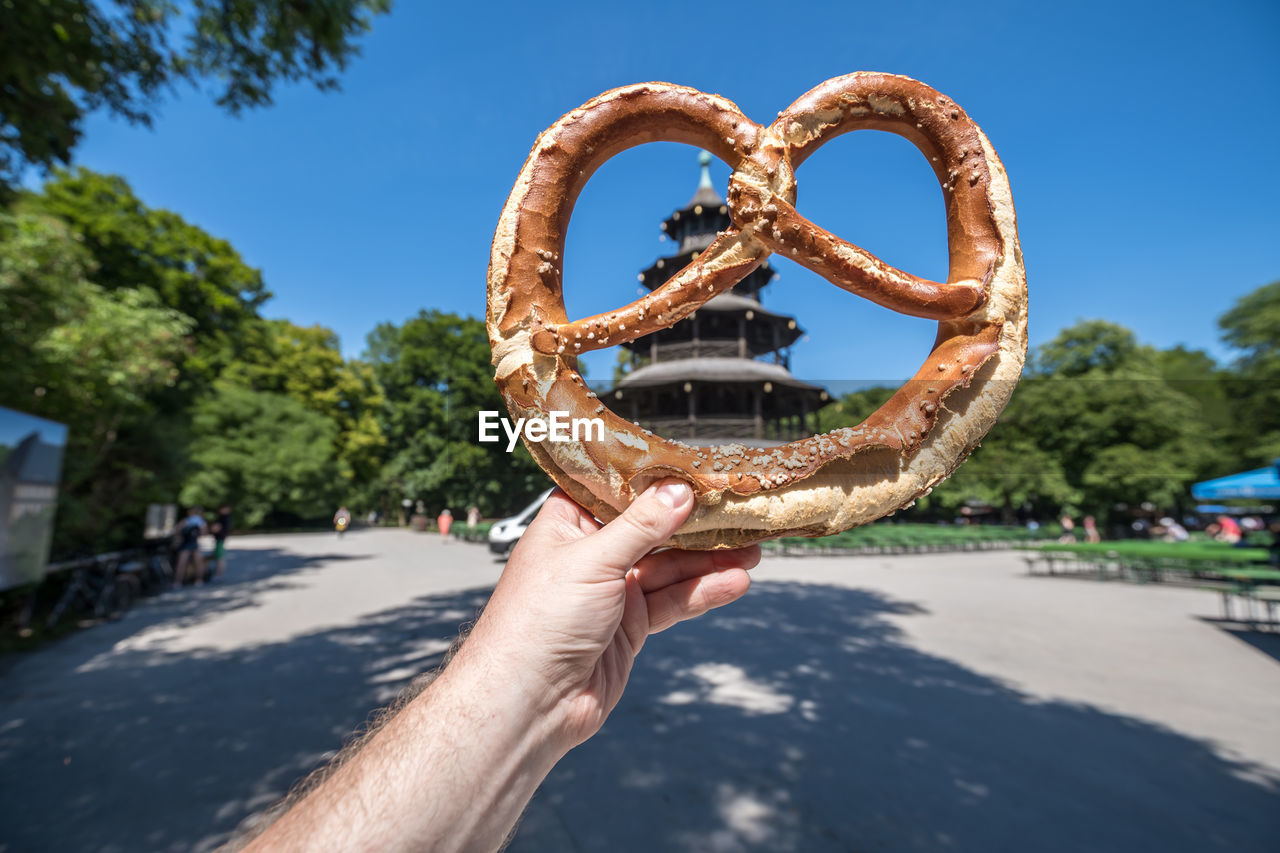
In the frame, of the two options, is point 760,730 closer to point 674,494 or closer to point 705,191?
point 674,494

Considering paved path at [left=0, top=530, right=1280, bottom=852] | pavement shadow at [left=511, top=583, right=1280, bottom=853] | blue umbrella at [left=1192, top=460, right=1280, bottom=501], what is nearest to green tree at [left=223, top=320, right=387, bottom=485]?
paved path at [left=0, top=530, right=1280, bottom=852]

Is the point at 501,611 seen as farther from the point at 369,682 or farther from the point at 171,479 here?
the point at 171,479

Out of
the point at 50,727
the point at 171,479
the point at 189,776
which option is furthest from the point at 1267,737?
the point at 171,479

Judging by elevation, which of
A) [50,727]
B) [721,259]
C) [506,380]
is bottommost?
[50,727]

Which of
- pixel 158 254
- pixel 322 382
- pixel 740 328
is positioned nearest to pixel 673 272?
pixel 740 328

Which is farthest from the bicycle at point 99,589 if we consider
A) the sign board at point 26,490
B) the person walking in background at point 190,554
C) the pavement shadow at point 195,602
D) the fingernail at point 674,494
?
the fingernail at point 674,494

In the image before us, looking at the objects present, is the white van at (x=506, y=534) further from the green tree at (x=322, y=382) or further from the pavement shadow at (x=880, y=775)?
the green tree at (x=322, y=382)
